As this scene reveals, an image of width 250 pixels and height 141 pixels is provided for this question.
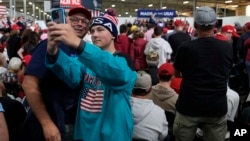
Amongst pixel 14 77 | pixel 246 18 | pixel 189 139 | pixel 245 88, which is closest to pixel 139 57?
pixel 245 88

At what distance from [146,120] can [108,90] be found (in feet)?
3.14

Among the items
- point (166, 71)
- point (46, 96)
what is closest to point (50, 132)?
point (46, 96)

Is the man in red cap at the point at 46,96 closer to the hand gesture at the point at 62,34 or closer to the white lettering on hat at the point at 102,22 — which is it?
the white lettering on hat at the point at 102,22

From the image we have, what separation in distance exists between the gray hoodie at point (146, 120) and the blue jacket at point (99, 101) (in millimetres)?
707

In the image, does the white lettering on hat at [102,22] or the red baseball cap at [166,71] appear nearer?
the white lettering on hat at [102,22]

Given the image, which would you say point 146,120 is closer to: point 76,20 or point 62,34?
point 76,20

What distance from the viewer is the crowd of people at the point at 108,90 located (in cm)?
187

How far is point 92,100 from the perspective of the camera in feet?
7.25

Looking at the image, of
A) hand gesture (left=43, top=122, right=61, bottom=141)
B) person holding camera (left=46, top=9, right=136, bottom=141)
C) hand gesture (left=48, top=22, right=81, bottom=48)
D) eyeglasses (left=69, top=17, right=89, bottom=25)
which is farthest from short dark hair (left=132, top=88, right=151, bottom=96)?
hand gesture (left=48, top=22, right=81, bottom=48)

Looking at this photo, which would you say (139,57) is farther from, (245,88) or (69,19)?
(69,19)

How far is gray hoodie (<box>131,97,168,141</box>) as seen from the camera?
9.61 ft

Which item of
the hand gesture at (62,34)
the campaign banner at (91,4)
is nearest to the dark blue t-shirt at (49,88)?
the hand gesture at (62,34)

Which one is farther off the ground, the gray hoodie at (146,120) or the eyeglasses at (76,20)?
the eyeglasses at (76,20)

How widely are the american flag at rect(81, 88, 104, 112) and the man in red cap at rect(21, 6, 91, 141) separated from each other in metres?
0.08
